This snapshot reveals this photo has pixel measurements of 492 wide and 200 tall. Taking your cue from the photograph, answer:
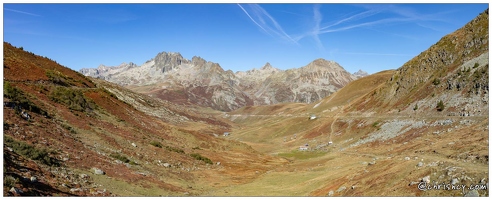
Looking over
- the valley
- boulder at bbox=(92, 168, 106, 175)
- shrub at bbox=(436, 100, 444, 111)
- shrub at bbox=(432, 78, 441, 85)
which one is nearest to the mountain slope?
shrub at bbox=(432, 78, 441, 85)

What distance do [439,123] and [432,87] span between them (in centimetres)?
2817

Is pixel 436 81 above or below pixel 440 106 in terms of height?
above

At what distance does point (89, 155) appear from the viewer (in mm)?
36406

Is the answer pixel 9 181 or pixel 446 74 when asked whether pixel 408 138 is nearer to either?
pixel 446 74

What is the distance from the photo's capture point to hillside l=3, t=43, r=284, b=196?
26344 millimetres

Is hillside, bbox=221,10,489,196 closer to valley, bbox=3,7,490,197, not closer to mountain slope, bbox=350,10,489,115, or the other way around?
valley, bbox=3,7,490,197

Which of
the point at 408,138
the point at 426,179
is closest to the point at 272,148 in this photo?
the point at 408,138

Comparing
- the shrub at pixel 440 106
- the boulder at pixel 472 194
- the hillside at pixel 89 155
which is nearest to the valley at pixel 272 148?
the boulder at pixel 472 194

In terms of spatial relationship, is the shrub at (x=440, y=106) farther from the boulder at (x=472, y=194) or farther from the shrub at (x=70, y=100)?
the shrub at (x=70, y=100)

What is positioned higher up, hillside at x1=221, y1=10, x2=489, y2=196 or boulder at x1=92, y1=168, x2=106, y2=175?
hillside at x1=221, y1=10, x2=489, y2=196

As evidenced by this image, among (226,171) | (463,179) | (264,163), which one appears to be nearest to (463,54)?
(264,163)

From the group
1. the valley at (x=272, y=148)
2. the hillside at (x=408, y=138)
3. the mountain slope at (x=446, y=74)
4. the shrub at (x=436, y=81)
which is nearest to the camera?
the valley at (x=272, y=148)

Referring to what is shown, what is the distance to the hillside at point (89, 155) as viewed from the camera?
26344 millimetres

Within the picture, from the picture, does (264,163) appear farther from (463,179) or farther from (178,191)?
(463,179)
